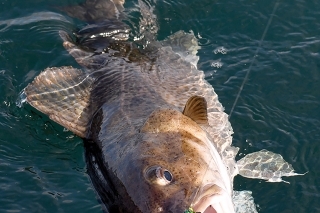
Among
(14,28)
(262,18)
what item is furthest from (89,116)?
(262,18)

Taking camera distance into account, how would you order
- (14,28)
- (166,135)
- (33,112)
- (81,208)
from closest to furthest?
1. (166,135)
2. (81,208)
3. (33,112)
4. (14,28)

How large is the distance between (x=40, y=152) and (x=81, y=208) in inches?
43.0

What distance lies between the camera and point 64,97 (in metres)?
5.99

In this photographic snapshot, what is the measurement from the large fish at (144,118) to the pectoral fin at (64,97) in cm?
1

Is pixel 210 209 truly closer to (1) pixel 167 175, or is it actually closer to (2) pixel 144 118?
(1) pixel 167 175

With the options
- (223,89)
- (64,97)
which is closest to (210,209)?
(64,97)

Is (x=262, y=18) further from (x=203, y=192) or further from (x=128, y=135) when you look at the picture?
(x=203, y=192)

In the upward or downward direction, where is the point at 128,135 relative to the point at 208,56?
upward

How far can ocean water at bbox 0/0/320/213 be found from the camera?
6.04 m

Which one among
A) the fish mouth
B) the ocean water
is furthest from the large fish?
the ocean water

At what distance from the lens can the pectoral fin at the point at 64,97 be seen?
18.9ft

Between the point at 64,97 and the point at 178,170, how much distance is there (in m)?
2.28

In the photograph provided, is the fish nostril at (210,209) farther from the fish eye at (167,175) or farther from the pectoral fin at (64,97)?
the pectoral fin at (64,97)

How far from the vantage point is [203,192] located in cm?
394
